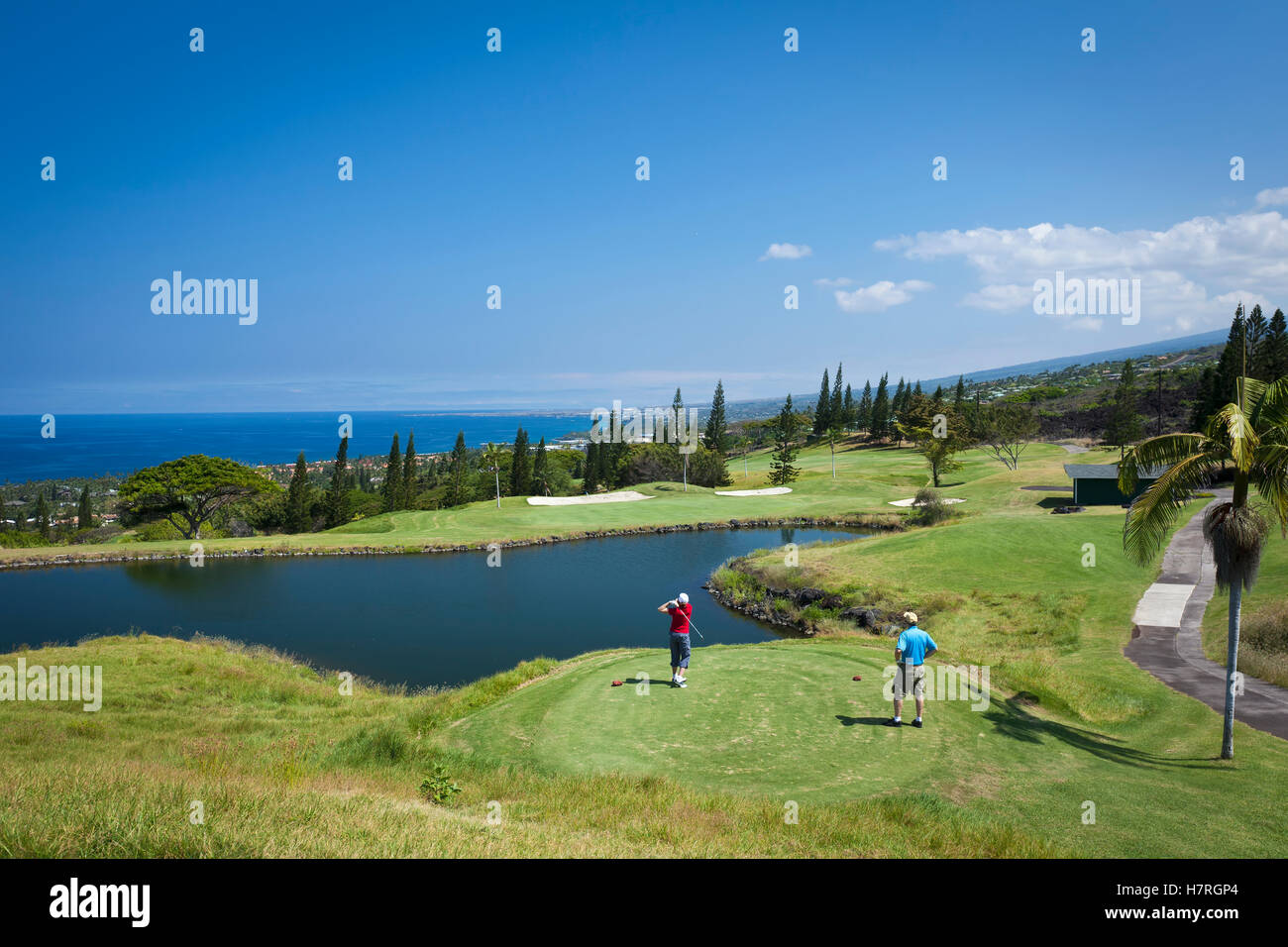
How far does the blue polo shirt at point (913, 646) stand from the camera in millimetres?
11922

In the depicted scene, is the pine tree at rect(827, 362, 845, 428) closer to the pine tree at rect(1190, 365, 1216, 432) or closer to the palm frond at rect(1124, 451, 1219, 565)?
the pine tree at rect(1190, 365, 1216, 432)

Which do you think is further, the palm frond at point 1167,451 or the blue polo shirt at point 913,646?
the blue polo shirt at point 913,646

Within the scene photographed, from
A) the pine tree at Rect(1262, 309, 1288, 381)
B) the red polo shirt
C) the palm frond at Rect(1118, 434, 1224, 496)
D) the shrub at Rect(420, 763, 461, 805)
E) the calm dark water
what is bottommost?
the calm dark water

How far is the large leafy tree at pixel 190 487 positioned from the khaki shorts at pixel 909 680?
6581 cm

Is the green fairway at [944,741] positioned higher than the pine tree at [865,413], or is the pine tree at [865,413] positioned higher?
the pine tree at [865,413]

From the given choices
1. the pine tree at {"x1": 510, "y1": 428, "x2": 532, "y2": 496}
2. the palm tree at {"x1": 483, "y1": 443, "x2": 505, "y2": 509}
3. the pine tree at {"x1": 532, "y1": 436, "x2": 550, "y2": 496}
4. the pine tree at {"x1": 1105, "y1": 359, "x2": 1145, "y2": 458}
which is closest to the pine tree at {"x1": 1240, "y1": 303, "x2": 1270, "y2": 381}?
the pine tree at {"x1": 1105, "y1": 359, "x2": 1145, "y2": 458}

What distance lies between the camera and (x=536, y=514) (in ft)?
219

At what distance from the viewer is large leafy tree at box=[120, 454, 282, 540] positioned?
204ft

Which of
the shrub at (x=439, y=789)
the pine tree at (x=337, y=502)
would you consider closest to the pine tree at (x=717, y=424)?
the pine tree at (x=337, y=502)

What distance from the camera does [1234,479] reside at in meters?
11.6

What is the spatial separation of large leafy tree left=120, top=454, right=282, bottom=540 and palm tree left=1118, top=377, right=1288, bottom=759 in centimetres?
6871

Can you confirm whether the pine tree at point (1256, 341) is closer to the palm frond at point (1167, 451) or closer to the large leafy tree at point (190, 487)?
the palm frond at point (1167, 451)
